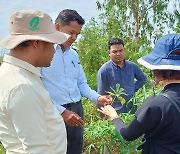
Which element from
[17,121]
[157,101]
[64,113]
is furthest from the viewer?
[64,113]

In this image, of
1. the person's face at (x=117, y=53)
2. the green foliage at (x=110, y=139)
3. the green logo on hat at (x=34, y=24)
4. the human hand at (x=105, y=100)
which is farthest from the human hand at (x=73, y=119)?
the person's face at (x=117, y=53)

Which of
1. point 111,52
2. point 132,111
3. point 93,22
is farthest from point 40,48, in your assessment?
point 93,22

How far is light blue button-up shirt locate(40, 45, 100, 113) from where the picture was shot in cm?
291

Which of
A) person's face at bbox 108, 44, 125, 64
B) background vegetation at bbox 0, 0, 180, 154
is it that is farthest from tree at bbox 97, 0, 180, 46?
person's face at bbox 108, 44, 125, 64

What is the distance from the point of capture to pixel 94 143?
3193mm

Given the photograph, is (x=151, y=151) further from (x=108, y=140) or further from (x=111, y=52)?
(x=111, y=52)

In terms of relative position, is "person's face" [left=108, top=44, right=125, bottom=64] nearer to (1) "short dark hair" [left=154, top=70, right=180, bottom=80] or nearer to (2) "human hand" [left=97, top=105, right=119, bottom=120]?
(2) "human hand" [left=97, top=105, right=119, bottom=120]

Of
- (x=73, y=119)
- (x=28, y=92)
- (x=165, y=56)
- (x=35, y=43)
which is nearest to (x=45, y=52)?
(x=35, y=43)

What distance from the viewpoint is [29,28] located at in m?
1.81

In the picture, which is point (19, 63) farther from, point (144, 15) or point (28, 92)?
point (144, 15)

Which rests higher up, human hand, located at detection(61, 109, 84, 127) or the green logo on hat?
the green logo on hat

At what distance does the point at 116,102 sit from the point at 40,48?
2040 millimetres

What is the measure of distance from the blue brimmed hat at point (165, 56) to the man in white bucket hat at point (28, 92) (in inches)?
19.1

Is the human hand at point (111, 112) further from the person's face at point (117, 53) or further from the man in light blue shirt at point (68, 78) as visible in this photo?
the person's face at point (117, 53)
